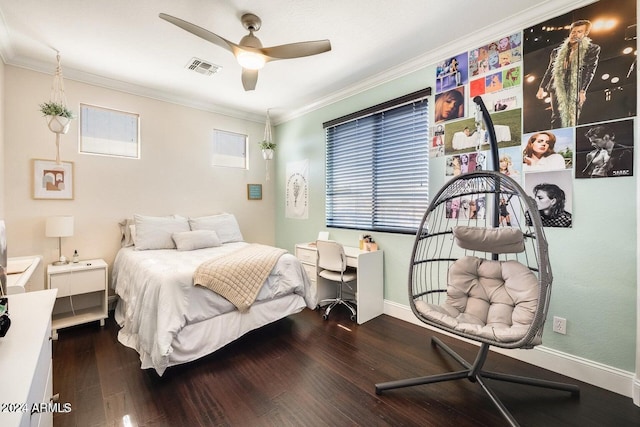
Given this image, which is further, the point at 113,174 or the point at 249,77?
the point at 113,174

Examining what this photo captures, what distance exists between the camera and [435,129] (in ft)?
9.21

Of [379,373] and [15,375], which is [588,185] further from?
[15,375]

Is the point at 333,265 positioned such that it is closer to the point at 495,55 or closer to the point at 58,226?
the point at 495,55

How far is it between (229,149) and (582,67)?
4.04 m

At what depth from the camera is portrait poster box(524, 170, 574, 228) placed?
6.73 feet

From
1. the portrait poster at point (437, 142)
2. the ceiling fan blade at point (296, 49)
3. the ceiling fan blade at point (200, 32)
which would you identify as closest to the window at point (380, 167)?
the portrait poster at point (437, 142)

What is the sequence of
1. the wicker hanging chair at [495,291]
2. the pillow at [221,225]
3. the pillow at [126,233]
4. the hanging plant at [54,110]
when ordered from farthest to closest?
the pillow at [221,225]
the pillow at [126,233]
the hanging plant at [54,110]
the wicker hanging chair at [495,291]

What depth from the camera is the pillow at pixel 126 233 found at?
334 cm

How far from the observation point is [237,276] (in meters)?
2.37

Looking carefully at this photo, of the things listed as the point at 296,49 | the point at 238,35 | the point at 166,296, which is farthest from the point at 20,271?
the point at 296,49

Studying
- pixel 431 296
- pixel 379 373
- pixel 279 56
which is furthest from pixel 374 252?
pixel 279 56

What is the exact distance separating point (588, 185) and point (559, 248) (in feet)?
1.58

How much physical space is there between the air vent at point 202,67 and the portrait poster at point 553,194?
3149 mm

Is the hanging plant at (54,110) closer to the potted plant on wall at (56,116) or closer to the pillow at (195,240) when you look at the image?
the potted plant on wall at (56,116)
